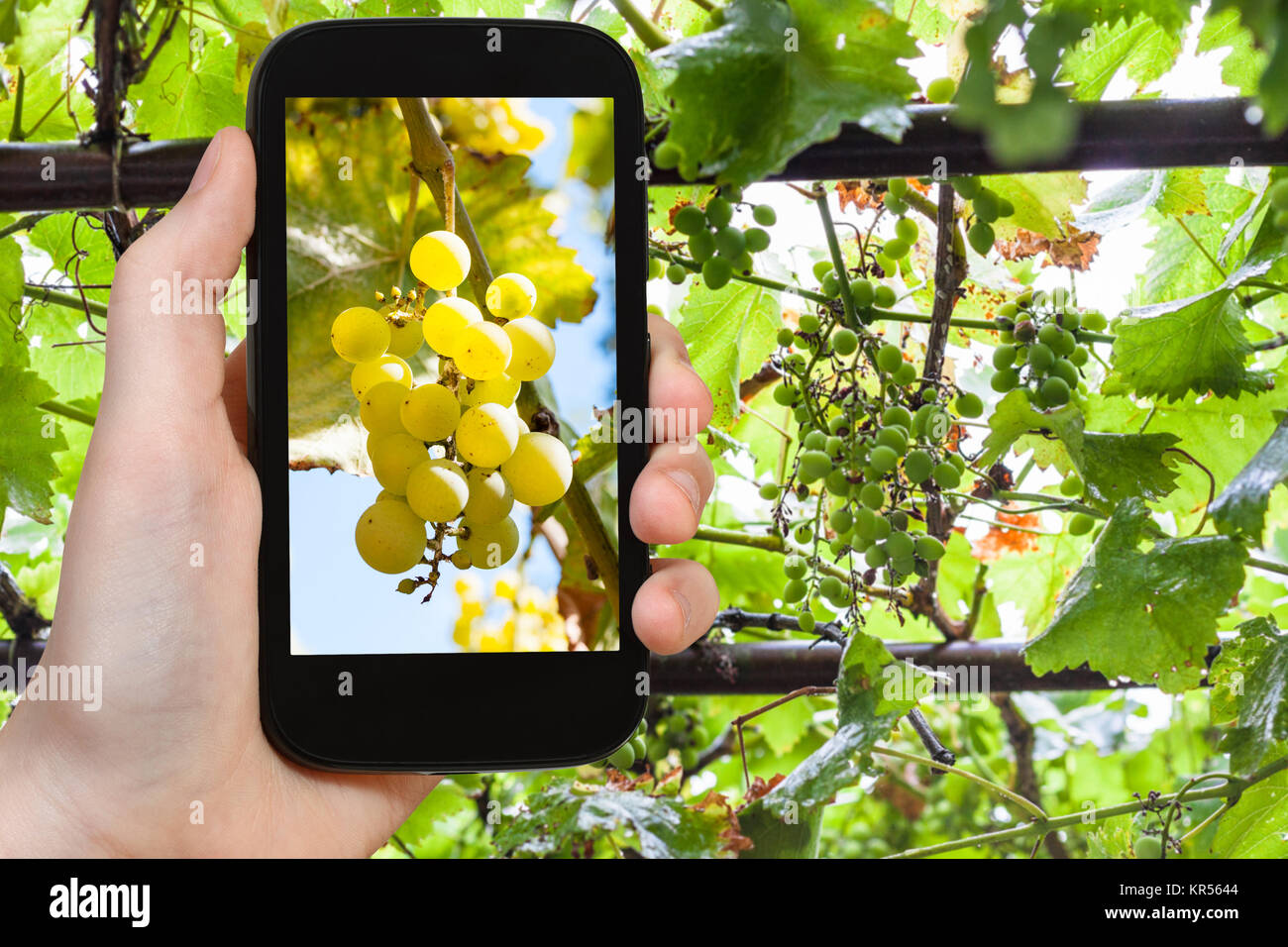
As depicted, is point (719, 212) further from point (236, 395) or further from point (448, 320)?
point (236, 395)

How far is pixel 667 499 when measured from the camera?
0.71 m

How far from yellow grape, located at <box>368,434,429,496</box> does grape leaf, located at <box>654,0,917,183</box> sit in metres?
0.34

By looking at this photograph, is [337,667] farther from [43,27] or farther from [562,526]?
[43,27]

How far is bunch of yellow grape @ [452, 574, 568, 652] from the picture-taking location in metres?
0.71

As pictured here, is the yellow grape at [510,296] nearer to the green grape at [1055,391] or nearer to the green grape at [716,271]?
the green grape at [716,271]

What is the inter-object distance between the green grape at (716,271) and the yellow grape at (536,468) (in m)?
0.22

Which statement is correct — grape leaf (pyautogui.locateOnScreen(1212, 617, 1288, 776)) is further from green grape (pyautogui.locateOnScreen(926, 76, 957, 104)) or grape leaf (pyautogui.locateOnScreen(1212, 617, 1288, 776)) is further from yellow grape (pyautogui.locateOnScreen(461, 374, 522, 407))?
yellow grape (pyautogui.locateOnScreen(461, 374, 522, 407))

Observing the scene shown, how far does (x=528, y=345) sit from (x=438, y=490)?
0.13m

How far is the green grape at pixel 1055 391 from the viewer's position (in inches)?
34.0

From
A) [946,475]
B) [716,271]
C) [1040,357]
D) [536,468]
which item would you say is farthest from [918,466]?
[536,468]

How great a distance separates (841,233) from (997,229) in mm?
180

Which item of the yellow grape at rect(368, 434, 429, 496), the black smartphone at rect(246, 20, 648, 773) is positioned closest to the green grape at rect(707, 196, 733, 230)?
the black smartphone at rect(246, 20, 648, 773)

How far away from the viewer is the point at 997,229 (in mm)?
905

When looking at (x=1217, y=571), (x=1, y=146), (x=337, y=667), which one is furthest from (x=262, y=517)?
(x=1217, y=571)
